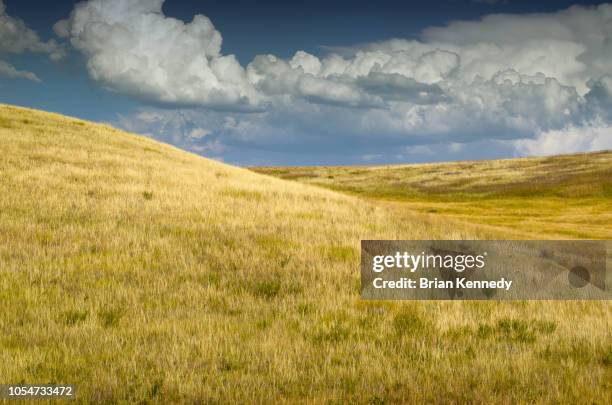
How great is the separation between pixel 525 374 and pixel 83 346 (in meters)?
6.23

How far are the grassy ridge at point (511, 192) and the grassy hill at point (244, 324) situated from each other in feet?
95.0

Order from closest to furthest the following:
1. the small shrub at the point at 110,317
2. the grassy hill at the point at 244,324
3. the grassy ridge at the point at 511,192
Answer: the grassy hill at the point at 244,324 < the small shrub at the point at 110,317 < the grassy ridge at the point at 511,192

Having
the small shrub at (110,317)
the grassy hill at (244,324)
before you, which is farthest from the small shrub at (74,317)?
the small shrub at (110,317)

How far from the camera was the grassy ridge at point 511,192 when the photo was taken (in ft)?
167

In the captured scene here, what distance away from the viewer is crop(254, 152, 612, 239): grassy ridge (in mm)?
50969

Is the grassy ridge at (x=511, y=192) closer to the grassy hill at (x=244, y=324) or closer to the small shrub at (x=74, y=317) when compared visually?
the grassy hill at (x=244, y=324)

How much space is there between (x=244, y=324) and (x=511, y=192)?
82093mm

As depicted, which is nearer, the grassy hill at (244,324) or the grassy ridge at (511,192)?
the grassy hill at (244,324)

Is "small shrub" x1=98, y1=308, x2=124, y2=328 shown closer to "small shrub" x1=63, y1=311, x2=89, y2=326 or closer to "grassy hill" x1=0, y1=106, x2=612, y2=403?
"grassy hill" x1=0, y1=106, x2=612, y2=403

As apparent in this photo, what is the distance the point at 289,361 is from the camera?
24.3 feet

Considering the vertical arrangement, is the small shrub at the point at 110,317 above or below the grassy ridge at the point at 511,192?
below

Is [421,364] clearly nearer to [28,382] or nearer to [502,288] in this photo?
[28,382]

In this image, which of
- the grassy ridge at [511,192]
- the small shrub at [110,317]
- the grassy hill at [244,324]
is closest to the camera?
the grassy hill at [244,324]

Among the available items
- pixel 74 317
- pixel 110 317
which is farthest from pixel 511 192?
pixel 74 317
